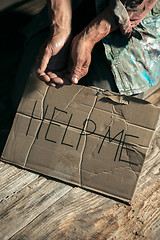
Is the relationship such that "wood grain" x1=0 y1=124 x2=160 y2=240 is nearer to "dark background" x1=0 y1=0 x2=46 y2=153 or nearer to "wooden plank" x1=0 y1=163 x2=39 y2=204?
"wooden plank" x1=0 y1=163 x2=39 y2=204

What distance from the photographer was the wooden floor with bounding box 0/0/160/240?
4.05 ft

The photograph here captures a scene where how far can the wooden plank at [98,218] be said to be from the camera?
1.23m

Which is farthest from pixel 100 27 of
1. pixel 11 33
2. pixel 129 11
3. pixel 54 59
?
pixel 11 33

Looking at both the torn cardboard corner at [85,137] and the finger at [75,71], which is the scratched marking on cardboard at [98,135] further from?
the finger at [75,71]

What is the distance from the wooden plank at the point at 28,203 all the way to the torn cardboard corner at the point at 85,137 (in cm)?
6

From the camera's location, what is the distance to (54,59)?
1.47 m

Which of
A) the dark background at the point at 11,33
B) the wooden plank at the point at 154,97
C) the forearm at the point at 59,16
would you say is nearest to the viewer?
Result: the forearm at the point at 59,16

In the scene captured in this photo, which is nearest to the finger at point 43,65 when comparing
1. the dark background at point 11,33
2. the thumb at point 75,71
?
the thumb at point 75,71

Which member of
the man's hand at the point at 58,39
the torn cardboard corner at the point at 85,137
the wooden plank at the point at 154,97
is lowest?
the torn cardboard corner at the point at 85,137

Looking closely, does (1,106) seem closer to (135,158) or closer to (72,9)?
(72,9)

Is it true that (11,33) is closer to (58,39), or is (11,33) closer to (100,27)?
(58,39)

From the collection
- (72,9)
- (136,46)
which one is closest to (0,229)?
(136,46)

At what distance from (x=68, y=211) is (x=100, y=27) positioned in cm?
85

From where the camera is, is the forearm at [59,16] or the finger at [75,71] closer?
the finger at [75,71]
